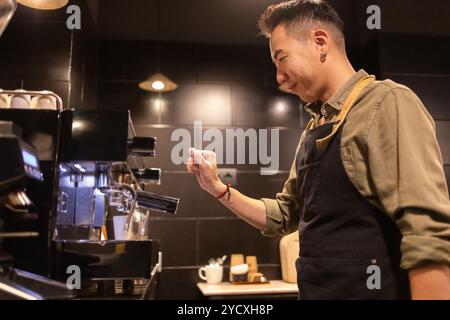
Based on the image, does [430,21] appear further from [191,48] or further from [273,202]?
[273,202]

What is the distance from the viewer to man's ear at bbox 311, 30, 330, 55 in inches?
39.2

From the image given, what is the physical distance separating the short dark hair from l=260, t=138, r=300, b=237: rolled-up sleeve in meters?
0.37

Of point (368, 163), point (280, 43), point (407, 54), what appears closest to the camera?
point (368, 163)

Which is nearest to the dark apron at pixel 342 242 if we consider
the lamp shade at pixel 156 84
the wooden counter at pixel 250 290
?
the wooden counter at pixel 250 290

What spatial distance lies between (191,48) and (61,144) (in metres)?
2.15

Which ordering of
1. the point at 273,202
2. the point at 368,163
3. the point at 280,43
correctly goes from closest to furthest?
the point at 368,163 → the point at 280,43 → the point at 273,202

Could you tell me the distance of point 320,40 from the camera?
1.00 m

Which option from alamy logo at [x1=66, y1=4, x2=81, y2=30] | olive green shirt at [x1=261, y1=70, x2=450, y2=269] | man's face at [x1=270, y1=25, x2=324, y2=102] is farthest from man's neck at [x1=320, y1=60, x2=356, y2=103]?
alamy logo at [x1=66, y1=4, x2=81, y2=30]

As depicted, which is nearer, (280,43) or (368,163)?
(368,163)

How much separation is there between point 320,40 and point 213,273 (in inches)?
79.5
